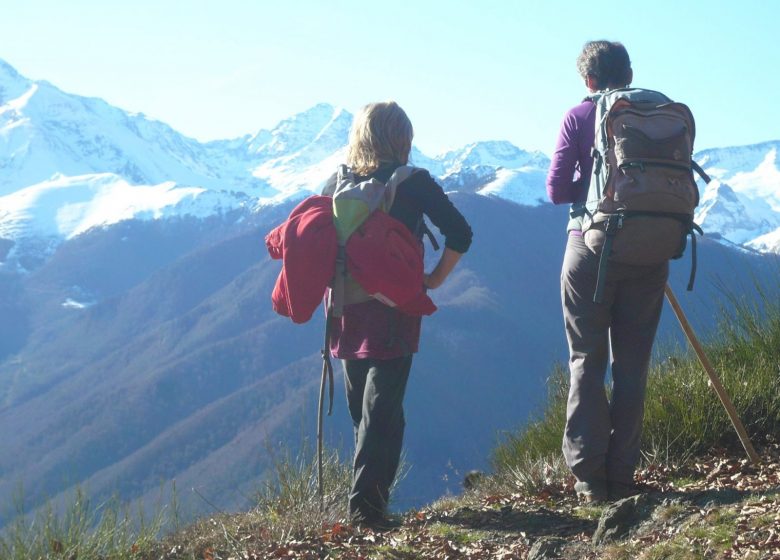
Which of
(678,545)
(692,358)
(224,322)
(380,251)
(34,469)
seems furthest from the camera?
(224,322)

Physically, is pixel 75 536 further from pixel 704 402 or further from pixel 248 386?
pixel 248 386

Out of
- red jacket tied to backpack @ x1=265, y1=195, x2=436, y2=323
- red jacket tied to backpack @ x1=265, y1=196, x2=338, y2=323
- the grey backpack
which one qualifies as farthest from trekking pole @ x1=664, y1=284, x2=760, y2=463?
red jacket tied to backpack @ x1=265, y1=196, x2=338, y2=323

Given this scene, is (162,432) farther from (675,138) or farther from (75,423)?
(675,138)

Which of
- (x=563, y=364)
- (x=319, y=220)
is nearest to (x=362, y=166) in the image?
(x=319, y=220)

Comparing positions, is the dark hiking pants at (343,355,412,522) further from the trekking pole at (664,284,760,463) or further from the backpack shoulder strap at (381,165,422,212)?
the trekking pole at (664,284,760,463)

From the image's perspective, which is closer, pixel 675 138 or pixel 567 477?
pixel 675 138

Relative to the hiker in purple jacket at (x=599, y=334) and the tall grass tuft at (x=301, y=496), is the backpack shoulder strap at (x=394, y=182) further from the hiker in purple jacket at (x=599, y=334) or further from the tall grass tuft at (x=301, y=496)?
the tall grass tuft at (x=301, y=496)

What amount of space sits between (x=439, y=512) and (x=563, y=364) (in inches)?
74.7

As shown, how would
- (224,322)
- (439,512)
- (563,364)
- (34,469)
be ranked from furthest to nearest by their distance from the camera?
(224,322), (34,469), (563,364), (439,512)

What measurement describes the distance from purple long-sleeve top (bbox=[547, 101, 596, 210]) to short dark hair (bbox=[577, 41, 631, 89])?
0.17 meters

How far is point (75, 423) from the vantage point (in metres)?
154

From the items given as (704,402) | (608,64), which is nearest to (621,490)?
(704,402)

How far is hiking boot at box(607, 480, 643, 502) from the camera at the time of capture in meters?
4.27

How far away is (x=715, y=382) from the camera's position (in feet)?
14.8
